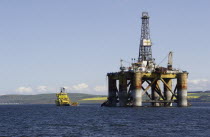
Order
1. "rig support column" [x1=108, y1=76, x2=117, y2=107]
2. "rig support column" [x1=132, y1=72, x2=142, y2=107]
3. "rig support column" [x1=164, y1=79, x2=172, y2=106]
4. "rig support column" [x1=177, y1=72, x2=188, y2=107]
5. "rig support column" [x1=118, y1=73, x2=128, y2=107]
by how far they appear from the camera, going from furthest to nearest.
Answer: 1. "rig support column" [x1=108, y1=76, x2=117, y2=107]
2. "rig support column" [x1=164, y1=79, x2=172, y2=106]
3. "rig support column" [x1=118, y1=73, x2=128, y2=107]
4. "rig support column" [x1=177, y1=72, x2=188, y2=107]
5. "rig support column" [x1=132, y1=72, x2=142, y2=107]

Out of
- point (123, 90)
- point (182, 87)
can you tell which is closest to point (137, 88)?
point (123, 90)

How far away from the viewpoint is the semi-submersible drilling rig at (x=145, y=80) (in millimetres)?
132125

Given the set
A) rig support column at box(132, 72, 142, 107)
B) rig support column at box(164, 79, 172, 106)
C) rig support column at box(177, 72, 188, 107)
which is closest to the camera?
A: rig support column at box(132, 72, 142, 107)

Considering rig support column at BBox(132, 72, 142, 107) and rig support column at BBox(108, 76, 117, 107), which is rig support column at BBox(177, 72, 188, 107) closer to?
rig support column at BBox(132, 72, 142, 107)

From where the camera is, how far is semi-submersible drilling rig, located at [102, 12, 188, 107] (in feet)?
433

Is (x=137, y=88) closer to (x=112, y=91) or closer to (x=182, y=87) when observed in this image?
→ (x=182, y=87)

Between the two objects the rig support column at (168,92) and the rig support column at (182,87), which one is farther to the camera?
the rig support column at (168,92)

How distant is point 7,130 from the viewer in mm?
71438

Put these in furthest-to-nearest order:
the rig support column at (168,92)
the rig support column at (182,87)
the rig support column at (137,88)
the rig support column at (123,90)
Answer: the rig support column at (168,92), the rig support column at (123,90), the rig support column at (182,87), the rig support column at (137,88)

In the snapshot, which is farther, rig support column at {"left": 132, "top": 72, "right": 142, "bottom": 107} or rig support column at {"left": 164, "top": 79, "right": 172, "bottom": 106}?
rig support column at {"left": 164, "top": 79, "right": 172, "bottom": 106}

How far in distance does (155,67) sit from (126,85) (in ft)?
36.1

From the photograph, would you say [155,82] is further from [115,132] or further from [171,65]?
[115,132]

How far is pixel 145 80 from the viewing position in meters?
143

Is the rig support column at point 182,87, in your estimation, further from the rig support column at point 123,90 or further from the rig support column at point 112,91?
the rig support column at point 112,91
